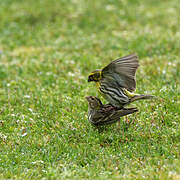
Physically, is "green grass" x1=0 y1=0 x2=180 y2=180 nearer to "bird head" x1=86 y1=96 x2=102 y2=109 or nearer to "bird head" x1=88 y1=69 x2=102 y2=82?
"bird head" x1=86 y1=96 x2=102 y2=109

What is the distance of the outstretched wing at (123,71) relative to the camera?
689 cm

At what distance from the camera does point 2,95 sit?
957 centimetres

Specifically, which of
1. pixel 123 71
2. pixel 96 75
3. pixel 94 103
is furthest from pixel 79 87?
pixel 123 71

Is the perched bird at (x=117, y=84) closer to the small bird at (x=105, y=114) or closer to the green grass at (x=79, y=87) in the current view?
the small bird at (x=105, y=114)

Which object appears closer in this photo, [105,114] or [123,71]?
[123,71]

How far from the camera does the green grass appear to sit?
6.11 m

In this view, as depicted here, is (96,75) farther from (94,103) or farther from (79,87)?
(79,87)

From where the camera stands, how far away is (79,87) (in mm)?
9227

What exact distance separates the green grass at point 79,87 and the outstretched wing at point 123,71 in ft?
2.41

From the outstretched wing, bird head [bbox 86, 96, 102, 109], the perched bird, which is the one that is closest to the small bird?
bird head [bbox 86, 96, 102, 109]

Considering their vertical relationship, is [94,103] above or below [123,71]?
below

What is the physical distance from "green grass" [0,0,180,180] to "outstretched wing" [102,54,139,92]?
2.41ft

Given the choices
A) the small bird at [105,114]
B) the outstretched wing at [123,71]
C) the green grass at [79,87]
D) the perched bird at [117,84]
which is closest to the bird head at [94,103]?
the small bird at [105,114]

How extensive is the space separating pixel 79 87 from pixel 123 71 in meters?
2.35
